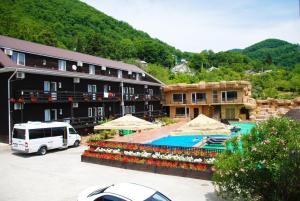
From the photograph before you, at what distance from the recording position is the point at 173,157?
599 inches

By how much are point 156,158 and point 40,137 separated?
9.48m

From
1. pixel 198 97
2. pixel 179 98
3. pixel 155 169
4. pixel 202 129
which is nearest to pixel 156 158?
pixel 155 169

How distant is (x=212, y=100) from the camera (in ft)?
148

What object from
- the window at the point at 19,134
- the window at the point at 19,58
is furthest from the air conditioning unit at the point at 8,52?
the window at the point at 19,134

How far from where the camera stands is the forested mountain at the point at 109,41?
6159 cm

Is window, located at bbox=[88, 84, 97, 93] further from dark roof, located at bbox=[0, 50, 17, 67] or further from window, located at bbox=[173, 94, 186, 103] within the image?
window, located at bbox=[173, 94, 186, 103]

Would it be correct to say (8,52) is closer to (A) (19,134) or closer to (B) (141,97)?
(A) (19,134)

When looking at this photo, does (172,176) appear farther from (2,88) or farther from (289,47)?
(289,47)

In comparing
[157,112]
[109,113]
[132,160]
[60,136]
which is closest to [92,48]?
[157,112]

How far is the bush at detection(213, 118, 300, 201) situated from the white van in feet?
46.9

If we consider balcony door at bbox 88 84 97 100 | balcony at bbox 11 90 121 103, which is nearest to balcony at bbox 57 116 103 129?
balcony at bbox 11 90 121 103

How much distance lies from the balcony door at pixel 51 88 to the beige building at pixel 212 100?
77.1 ft

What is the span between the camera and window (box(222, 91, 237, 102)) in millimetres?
44062

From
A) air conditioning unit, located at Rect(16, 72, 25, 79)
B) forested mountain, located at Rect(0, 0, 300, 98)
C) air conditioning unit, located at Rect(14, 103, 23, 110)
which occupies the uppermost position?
forested mountain, located at Rect(0, 0, 300, 98)
